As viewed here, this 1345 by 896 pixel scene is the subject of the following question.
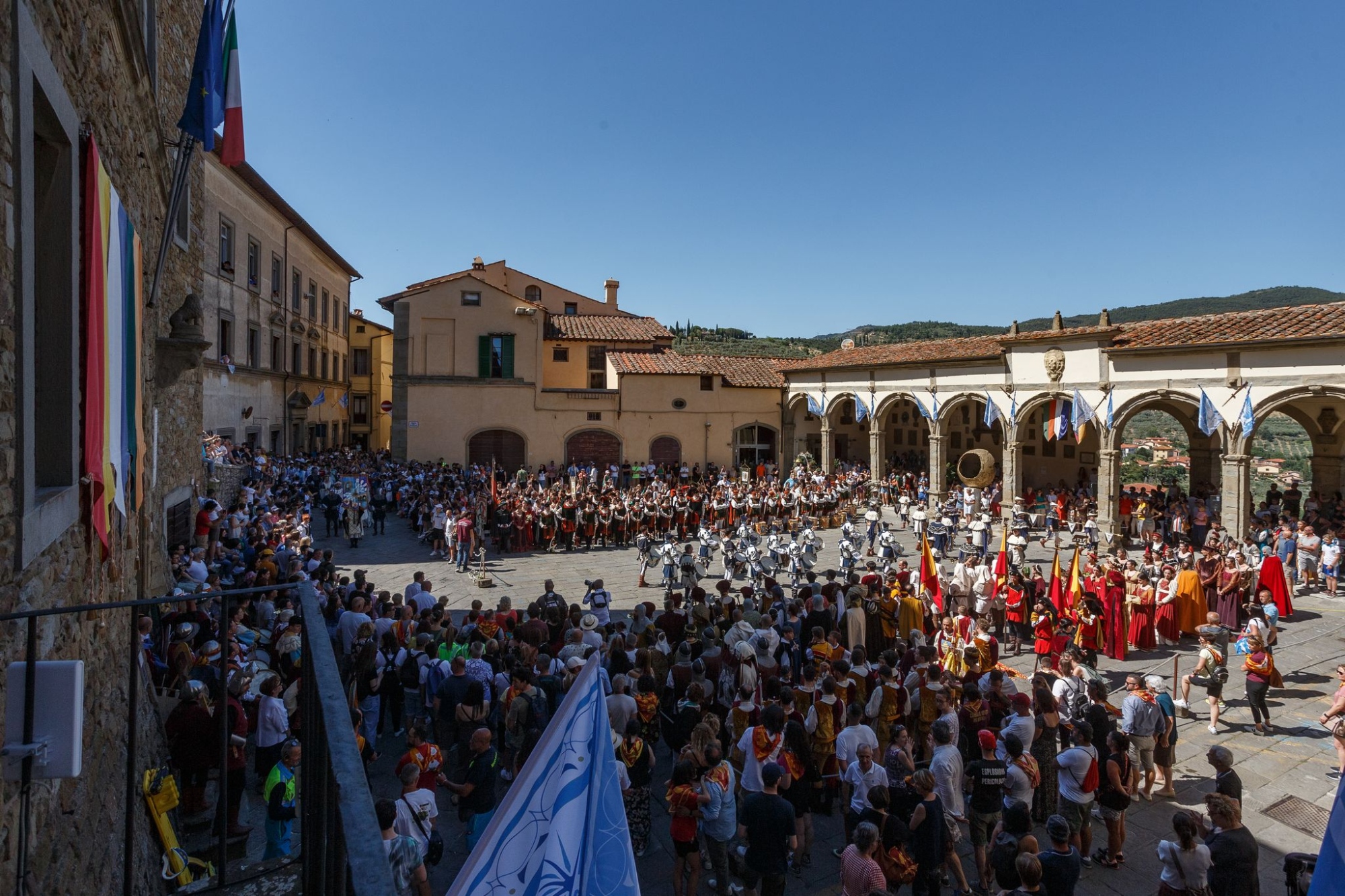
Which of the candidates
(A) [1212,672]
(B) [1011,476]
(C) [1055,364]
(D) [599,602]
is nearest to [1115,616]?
(A) [1212,672]

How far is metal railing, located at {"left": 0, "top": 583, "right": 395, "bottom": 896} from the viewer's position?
1654mm

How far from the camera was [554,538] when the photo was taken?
20203 millimetres

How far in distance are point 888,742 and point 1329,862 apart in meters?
3.68

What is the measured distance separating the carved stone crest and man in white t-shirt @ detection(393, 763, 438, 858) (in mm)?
22885

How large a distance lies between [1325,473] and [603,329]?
27.0 meters

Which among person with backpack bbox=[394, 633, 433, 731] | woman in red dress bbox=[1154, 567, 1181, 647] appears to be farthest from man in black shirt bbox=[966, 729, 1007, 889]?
woman in red dress bbox=[1154, 567, 1181, 647]

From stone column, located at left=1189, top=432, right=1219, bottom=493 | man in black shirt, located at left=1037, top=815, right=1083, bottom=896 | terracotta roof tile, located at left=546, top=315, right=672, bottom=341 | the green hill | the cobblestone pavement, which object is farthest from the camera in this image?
the green hill

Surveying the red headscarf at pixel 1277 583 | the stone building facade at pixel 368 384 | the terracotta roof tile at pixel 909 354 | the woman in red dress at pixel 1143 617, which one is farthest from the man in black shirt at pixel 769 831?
the stone building facade at pixel 368 384

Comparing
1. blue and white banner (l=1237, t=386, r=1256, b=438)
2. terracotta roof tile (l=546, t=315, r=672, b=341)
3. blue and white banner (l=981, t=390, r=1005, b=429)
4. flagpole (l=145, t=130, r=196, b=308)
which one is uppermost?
terracotta roof tile (l=546, t=315, r=672, b=341)

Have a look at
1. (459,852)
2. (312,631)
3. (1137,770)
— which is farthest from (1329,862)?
(459,852)

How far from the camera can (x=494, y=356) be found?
30453 mm

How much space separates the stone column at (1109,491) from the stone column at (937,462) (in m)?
6.01

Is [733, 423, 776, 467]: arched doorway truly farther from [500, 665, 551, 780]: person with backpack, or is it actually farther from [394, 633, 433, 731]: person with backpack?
[500, 665, 551, 780]: person with backpack

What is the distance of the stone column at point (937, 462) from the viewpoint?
1064 inches
